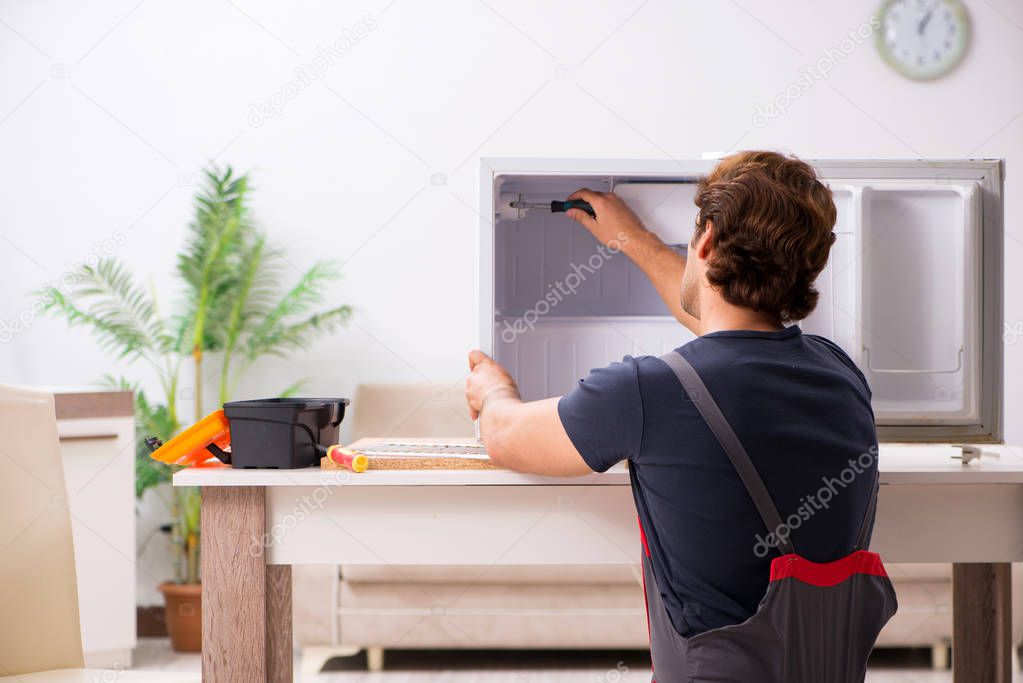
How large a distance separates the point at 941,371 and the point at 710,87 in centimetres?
230

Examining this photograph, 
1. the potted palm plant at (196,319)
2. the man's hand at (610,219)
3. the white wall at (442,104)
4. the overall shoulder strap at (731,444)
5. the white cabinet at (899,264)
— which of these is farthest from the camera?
the white wall at (442,104)

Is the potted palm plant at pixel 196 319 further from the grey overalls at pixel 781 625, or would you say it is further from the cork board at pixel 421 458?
the grey overalls at pixel 781 625

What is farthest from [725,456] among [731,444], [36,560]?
[36,560]

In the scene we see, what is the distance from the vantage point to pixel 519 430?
1.28 meters

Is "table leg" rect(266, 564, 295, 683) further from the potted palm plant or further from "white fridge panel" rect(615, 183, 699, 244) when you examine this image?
the potted palm plant

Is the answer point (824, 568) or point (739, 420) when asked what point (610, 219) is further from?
point (824, 568)

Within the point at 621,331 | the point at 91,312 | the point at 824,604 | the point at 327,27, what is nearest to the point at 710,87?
the point at 327,27

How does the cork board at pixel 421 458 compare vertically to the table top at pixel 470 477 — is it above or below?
above

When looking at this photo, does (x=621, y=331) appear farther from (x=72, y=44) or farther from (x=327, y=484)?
(x=72, y=44)

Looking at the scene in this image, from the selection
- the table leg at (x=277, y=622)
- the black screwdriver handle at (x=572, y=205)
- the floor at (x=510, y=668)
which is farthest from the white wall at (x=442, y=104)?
the table leg at (x=277, y=622)

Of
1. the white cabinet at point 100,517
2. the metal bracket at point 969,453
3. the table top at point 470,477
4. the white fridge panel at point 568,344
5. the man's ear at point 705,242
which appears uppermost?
the man's ear at point 705,242

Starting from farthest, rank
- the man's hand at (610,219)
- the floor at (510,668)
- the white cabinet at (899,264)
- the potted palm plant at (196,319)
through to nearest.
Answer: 1. the potted palm plant at (196,319)
2. the floor at (510,668)
3. the man's hand at (610,219)
4. the white cabinet at (899,264)

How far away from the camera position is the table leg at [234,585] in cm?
138

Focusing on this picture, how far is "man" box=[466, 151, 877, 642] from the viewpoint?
1115mm
